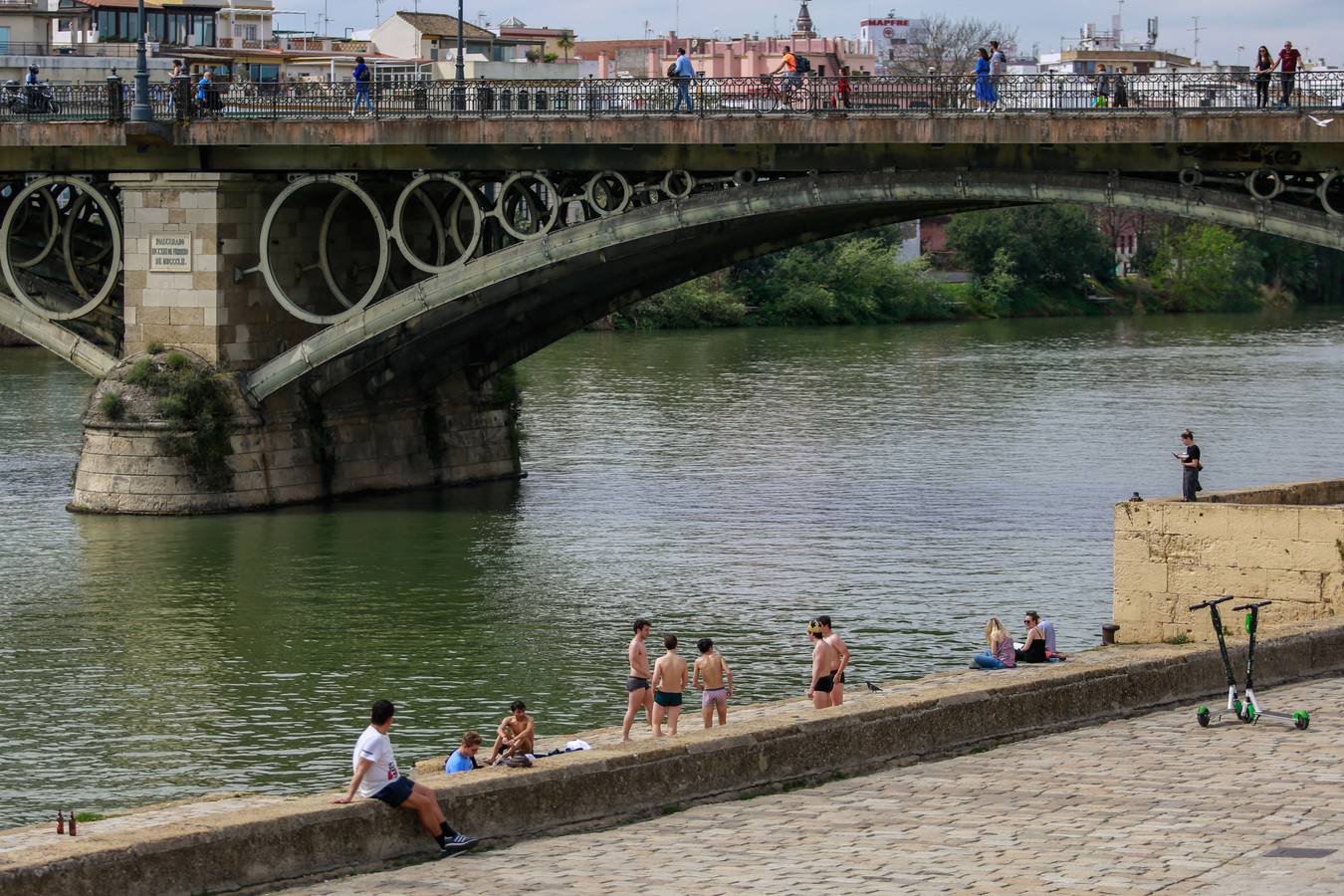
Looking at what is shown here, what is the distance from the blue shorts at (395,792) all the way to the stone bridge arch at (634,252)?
1789 centimetres

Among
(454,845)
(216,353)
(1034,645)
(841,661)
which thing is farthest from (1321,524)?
(216,353)

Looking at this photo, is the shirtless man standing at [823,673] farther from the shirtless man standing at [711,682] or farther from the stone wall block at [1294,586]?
the stone wall block at [1294,586]

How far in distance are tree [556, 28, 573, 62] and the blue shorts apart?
89995 millimetres

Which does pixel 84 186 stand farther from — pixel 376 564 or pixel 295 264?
pixel 376 564

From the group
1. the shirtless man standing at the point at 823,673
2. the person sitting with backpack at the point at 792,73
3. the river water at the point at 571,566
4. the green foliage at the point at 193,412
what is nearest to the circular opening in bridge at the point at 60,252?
the green foliage at the point at 193,412

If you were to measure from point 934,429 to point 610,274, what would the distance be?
12.5 meters

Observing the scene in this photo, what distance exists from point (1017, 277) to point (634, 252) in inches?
2610

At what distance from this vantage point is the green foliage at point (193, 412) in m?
38.9

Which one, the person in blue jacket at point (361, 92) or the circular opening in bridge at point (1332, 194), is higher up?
the person in blue jacket at point (361, 92)

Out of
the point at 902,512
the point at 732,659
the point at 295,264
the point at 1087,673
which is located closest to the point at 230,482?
the point at 295,264

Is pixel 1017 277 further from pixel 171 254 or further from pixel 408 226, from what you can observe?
pixel 171 254

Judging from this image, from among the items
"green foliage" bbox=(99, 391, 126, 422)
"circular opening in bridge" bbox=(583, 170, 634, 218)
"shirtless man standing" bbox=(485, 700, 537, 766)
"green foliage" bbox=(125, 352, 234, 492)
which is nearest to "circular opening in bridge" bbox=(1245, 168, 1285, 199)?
"circular opening in bridge" bbox=(583, 170, 634, 218)

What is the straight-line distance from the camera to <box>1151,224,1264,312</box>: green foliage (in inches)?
4117

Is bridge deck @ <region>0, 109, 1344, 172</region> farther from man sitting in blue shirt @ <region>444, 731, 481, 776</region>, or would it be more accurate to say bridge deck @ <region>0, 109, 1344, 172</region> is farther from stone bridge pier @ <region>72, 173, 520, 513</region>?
man sitting in blue shirt @ <region>444, 731, 481, 776</region>
